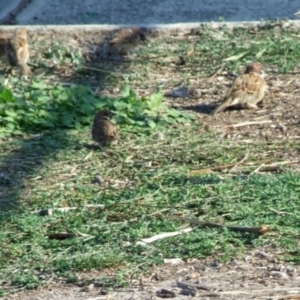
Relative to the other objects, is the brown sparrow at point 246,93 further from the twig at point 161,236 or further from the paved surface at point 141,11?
the twig at point 161,236

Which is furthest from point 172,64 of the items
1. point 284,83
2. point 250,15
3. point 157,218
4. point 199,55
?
point 157,218

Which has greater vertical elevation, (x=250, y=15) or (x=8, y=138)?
(x=250, y=15)

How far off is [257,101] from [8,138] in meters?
2.16

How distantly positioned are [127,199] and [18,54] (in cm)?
411

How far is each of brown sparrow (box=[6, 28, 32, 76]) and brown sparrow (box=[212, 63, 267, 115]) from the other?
2.18 m

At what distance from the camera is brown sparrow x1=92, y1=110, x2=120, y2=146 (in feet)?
26.3

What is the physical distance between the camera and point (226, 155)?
7863mm

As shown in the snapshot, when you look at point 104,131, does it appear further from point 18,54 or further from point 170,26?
point 170,26

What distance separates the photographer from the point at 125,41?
1130cm

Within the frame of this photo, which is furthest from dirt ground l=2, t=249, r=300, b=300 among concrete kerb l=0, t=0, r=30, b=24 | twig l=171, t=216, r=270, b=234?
concrete kerb l=0, t=0, r=30, b=24

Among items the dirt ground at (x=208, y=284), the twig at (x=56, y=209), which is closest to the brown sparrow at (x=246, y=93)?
the twig at (x=56, y=209)

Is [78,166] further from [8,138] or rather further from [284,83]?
A: [284,83]

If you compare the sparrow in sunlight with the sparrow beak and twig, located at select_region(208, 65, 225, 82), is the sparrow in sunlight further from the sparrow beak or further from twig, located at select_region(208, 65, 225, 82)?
the sparrow beak

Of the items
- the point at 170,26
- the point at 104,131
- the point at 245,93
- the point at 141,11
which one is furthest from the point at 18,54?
the point at 141,11
